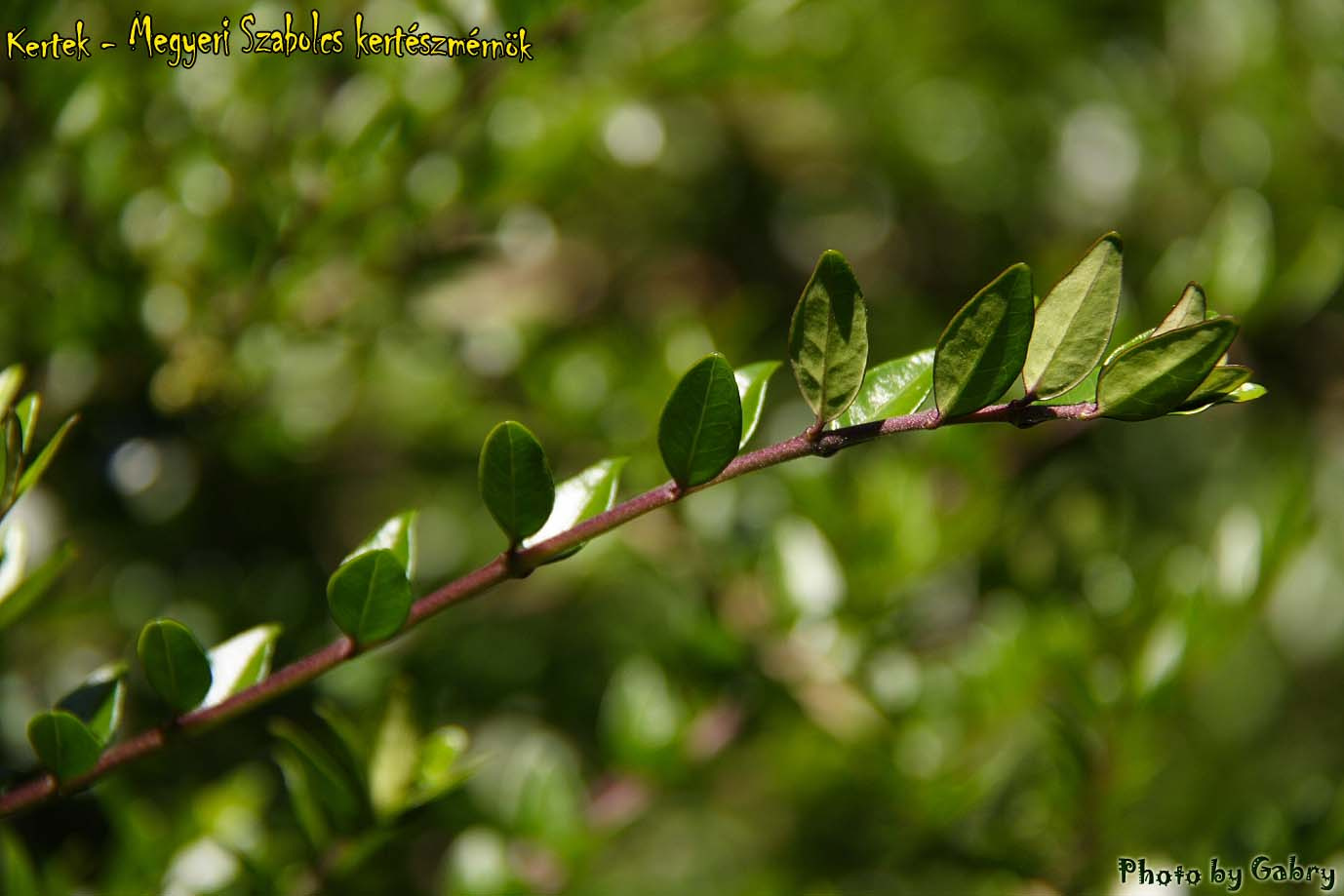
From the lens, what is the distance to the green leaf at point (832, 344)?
0.42 metres

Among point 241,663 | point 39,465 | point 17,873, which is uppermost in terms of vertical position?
point 39,465

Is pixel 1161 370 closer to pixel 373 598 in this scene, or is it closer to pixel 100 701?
pixel 373 598

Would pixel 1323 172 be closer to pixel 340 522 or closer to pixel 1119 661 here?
pixel 1119 661

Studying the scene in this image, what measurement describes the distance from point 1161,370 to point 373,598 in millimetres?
319

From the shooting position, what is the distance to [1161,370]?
0.39m

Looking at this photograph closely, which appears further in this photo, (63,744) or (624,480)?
(624,480)

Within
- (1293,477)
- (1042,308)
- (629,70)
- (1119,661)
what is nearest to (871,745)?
(1119,661)

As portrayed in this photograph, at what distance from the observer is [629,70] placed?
3.23 ft

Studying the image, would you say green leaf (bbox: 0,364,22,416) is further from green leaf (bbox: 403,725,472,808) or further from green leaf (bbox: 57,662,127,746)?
green leaf (bbox: 403,725,472,808)

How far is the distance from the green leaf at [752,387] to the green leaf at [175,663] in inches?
9.8

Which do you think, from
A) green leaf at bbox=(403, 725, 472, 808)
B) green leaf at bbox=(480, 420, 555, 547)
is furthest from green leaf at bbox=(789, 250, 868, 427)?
green leaf at bbox=(403, 725, 472, 808)

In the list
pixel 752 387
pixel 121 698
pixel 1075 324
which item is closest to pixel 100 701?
pixel 121 698

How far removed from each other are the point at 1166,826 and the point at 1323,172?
756mm

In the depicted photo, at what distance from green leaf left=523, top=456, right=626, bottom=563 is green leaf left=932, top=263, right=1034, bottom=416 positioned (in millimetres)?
145
